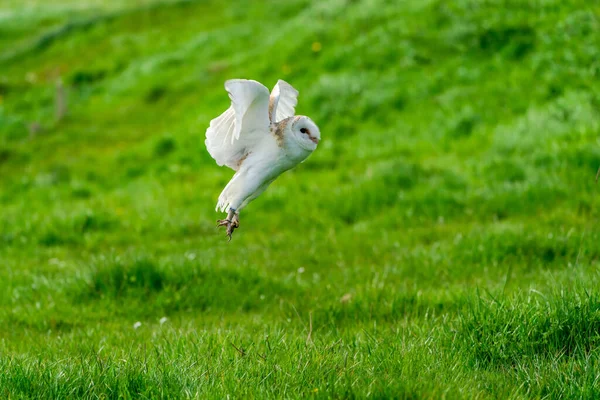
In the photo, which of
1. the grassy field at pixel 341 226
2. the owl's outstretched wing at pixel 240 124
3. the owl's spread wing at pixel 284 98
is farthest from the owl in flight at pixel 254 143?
the grassy field at pixel 341 226

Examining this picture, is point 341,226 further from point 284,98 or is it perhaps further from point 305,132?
point 305,132

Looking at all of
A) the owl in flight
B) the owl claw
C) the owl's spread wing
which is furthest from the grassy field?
the owl's spread wing

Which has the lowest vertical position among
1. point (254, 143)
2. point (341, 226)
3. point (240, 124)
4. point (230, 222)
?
point (341, 226)

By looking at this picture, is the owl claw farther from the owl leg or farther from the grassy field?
the grassy field

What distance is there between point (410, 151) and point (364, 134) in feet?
3.68

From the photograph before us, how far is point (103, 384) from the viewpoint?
3.49m

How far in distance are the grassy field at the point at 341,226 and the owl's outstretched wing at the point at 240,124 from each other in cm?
108

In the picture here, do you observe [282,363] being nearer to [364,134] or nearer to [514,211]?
[514,211]

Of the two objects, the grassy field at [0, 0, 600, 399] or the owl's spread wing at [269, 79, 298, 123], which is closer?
the grassy field at [0, 0, 600, 399]

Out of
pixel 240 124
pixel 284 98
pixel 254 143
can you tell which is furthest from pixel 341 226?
pixel 240 124

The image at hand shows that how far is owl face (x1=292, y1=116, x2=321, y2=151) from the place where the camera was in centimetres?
340

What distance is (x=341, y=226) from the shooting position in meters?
9.57

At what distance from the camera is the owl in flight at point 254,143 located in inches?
136

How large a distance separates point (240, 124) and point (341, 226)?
613 centimetres
